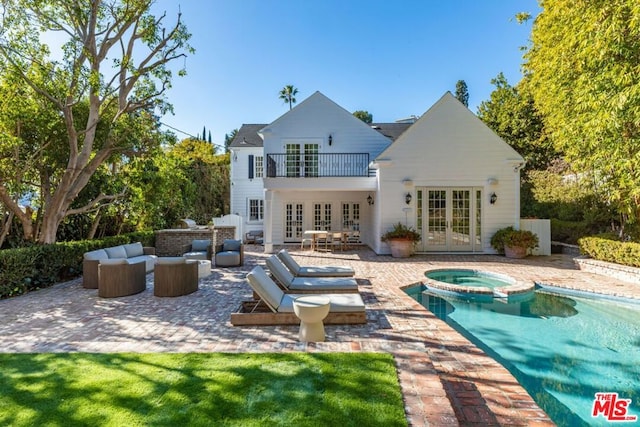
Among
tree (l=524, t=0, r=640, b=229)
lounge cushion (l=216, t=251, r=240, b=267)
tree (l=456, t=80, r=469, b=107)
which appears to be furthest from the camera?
tree (l=456, t=80, r=469, b=107)

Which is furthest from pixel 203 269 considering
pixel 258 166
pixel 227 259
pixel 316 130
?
pixel 258 166

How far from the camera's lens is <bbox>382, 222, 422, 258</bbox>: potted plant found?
1342 cm

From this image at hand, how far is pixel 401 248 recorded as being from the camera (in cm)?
1342

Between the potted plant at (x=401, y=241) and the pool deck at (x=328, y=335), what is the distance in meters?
4.10

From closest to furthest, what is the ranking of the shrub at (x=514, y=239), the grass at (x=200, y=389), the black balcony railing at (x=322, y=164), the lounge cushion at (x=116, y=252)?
the grass at (x=200, y=389) → the lounge cushion at (x=116, y=252) → the shrub at (x=514, y=239) → the black balcony railing at (x=322, y=164)

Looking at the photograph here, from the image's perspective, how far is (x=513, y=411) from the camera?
3162mm

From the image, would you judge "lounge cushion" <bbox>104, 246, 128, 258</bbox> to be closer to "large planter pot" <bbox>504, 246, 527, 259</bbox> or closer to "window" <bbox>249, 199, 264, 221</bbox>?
"window" <bbox>249, 199, 264, 221</bbox>

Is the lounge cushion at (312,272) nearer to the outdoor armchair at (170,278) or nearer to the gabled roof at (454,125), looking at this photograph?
the outdoor armchair at (170,278)

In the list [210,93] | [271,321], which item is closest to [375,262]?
[271,321]

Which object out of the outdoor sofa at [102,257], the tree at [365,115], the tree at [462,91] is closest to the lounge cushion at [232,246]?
the outdoor sofa at [102,257]

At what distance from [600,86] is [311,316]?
31.0 feet

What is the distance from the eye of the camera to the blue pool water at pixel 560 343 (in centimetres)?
394

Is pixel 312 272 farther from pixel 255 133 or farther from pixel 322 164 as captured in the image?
pixel 255 133

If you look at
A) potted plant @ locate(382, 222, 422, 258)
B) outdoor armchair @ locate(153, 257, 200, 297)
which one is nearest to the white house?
potted plant @ locate(382, 222, 422, 258)
